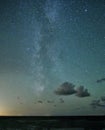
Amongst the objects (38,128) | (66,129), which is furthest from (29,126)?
(66,129)

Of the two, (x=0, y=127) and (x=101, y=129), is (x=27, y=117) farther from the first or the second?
(x=101, y=129)

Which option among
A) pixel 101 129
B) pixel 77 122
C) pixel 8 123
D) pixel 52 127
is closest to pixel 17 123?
pixel 8 123

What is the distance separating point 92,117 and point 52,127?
13.0ft

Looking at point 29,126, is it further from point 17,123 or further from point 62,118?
point 62,118

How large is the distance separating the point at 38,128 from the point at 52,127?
120 centimetres

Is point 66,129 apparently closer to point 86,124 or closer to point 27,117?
point 86,124

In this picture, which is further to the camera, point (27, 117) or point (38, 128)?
point (27, 117)

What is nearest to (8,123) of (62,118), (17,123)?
(17,123)

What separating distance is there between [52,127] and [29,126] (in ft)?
6.41

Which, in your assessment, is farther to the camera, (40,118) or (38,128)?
(40,118)

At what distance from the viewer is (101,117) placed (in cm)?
3161

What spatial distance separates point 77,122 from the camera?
30453 mm

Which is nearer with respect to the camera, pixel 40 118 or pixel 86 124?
pixel 86 124

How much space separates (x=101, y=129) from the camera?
2931 cm
